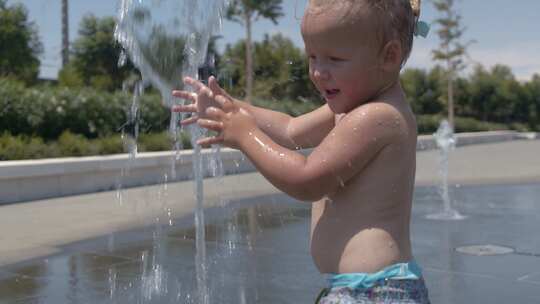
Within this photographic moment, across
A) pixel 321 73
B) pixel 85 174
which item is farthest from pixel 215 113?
pixel 85 174

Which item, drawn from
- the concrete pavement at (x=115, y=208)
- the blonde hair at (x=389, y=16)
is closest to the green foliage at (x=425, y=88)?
the concrete pavement at (x=115, y=208)

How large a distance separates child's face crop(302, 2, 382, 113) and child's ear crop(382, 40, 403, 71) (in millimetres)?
21

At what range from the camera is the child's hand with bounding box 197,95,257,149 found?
1739 millimetres

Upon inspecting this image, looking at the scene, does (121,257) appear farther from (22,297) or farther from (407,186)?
(407,186)

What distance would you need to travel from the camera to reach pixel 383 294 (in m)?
1.65

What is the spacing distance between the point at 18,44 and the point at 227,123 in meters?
23.6

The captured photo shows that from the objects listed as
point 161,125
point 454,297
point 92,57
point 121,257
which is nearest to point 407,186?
point 454,297

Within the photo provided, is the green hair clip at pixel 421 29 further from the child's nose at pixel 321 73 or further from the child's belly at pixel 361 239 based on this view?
the child's belly at pixel 361 239

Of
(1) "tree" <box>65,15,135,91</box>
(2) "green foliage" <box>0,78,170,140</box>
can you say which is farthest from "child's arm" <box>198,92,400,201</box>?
(1) "tree" <box>65,15,135,91</box>

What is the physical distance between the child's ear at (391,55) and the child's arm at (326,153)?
3.8 inches

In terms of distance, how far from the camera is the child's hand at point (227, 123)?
174 cm

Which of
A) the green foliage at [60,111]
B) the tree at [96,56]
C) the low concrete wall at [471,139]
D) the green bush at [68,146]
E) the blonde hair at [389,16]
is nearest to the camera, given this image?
the blonde hair at [389,16]

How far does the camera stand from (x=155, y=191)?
9.82m

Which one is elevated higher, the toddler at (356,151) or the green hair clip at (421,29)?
the green hair clip at (421,29)
